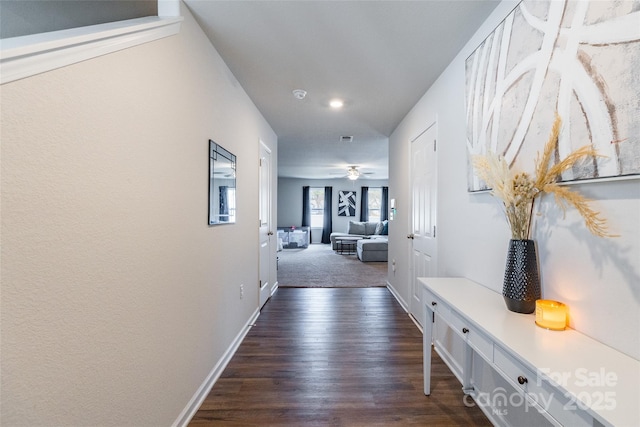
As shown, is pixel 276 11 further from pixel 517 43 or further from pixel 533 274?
pixel 533 274

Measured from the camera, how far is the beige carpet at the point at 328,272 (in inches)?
182

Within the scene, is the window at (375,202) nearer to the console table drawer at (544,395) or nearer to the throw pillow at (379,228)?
the throw pillow at (379,228)

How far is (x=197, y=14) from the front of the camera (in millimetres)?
1623

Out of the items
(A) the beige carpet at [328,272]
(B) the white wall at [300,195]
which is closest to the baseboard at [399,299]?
(A) the beige carpet at [328,272]

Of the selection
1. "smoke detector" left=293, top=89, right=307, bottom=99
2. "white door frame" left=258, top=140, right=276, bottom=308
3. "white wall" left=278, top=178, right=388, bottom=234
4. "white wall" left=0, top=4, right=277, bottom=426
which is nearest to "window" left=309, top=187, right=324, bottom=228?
"white wall" left=278, top=178, right=388, bottom=234

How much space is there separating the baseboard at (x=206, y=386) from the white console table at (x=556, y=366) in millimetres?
1600

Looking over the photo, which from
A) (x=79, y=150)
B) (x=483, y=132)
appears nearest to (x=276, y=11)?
(x=79, y=150)

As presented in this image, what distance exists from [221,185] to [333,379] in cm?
168

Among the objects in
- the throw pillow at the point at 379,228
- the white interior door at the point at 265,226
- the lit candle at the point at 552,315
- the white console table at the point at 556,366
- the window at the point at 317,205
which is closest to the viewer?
the white console table at the point at 556,366

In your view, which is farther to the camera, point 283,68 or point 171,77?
point 283,68

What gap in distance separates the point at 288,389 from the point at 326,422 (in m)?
0.39

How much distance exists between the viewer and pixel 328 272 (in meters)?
5.47

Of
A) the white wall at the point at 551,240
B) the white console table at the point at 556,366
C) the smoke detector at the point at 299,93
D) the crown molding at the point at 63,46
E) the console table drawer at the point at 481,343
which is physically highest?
the smoke detector at the point at 299,93

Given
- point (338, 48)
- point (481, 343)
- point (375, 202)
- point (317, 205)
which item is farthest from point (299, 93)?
point (375, 202)
